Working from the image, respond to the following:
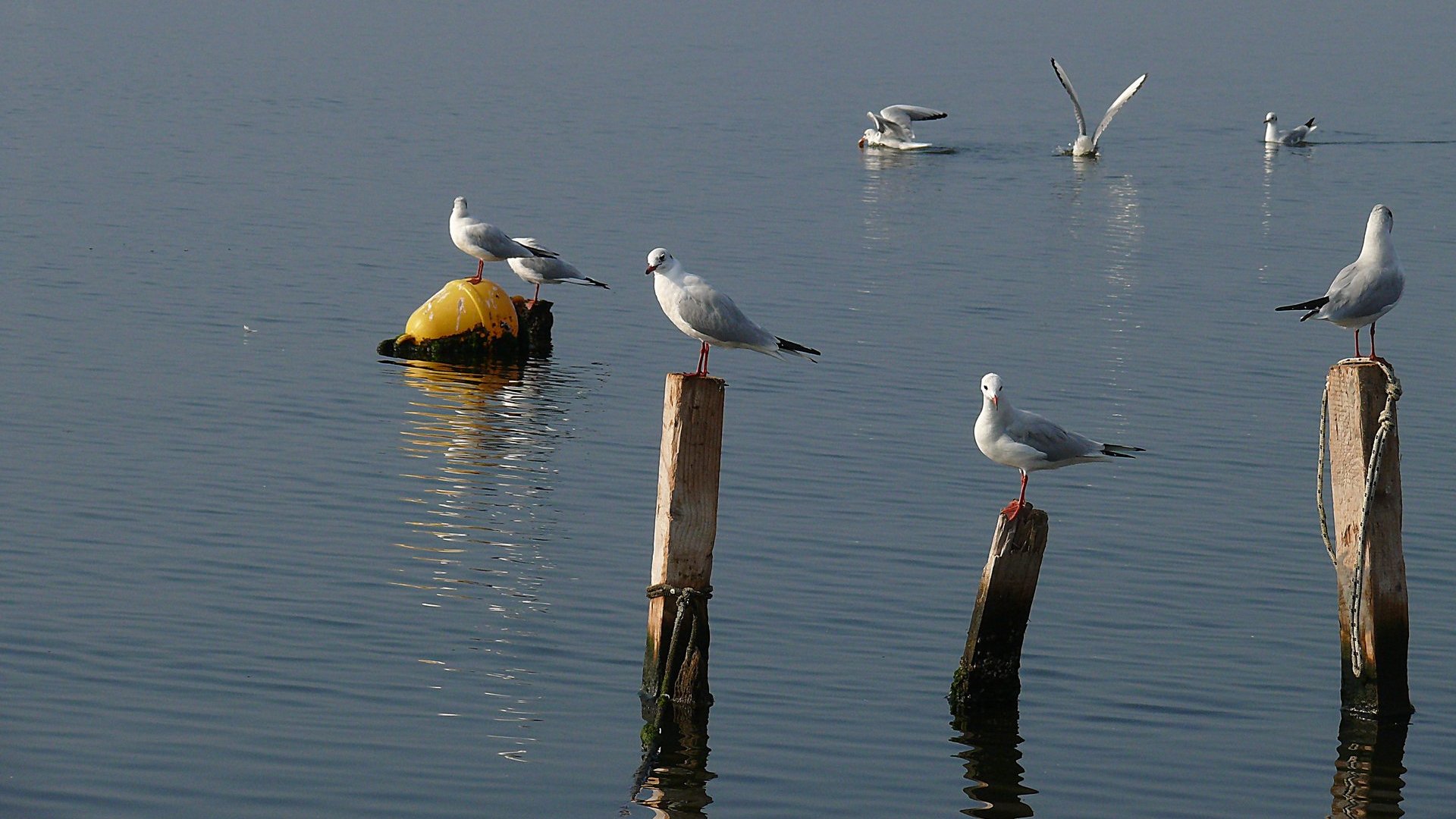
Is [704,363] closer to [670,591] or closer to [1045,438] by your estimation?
[670,591]

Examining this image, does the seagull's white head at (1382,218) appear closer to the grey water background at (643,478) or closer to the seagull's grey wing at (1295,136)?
the grey water background at (643,478)

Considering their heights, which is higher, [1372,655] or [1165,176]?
[1165,176]

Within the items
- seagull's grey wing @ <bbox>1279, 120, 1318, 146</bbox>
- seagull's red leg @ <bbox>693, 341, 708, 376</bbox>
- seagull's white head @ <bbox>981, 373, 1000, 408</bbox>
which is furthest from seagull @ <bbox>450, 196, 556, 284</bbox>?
seagull's grey wing @ <bbox>1279, 120, 1318, 146</bbox>

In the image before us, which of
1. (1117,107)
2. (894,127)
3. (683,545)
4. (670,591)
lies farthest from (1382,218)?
(894,127)

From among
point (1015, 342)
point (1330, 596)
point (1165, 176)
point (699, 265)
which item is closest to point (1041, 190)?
point (1165, 176)

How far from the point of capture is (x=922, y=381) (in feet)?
74.9

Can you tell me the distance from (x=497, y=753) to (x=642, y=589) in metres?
3.34

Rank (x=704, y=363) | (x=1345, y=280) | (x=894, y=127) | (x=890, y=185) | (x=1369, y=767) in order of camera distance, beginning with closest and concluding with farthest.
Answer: (x=1369, y=767), (x=704, y=363), (x=1345, y=280), (x=890, y=185), (x=894, y=127)

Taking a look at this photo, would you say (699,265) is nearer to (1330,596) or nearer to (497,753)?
(1330,596)

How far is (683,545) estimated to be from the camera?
11.4m

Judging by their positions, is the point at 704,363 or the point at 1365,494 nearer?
the point at 1365,494

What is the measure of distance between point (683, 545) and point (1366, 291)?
5000 millimetres

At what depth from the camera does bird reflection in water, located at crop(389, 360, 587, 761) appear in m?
12.5

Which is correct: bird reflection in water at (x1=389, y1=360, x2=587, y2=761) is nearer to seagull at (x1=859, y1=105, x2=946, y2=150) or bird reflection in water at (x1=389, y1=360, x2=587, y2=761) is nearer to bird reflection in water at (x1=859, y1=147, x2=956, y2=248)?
bird reflection in water at (x1=859, y1=147, x2=956, y2=248)
